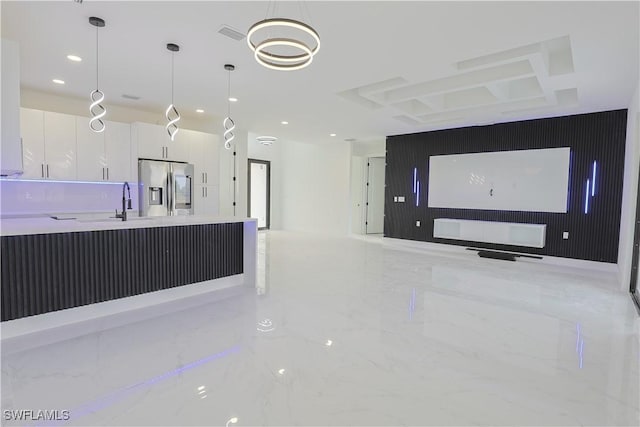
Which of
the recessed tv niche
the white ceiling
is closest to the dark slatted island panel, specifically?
the white ceiling

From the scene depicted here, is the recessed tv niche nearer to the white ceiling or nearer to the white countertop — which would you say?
the white ceiling

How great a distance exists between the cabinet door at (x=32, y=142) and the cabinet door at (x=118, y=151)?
0.87 metres

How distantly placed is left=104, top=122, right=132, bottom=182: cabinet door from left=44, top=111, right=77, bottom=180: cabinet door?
0.48m

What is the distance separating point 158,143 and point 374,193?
21.5 ft

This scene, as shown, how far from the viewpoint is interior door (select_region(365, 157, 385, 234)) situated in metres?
10.6

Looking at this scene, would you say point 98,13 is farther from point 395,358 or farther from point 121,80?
point 395,358

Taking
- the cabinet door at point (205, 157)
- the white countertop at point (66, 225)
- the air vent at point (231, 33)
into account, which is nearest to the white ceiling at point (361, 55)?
the air vent at point (231, 33)

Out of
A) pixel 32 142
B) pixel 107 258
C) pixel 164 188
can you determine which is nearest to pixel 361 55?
pixel 107 258

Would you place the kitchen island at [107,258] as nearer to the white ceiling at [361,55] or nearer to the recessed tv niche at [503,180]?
the white ceiling at [361,55]

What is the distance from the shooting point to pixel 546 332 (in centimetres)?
311

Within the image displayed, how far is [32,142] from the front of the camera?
4.95 meters

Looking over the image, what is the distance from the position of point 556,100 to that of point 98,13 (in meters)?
6.15

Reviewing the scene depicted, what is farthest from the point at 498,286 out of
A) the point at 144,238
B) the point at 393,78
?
the point at 144,238

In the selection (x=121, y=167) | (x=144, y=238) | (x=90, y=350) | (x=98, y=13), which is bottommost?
(x=90, y=350)
